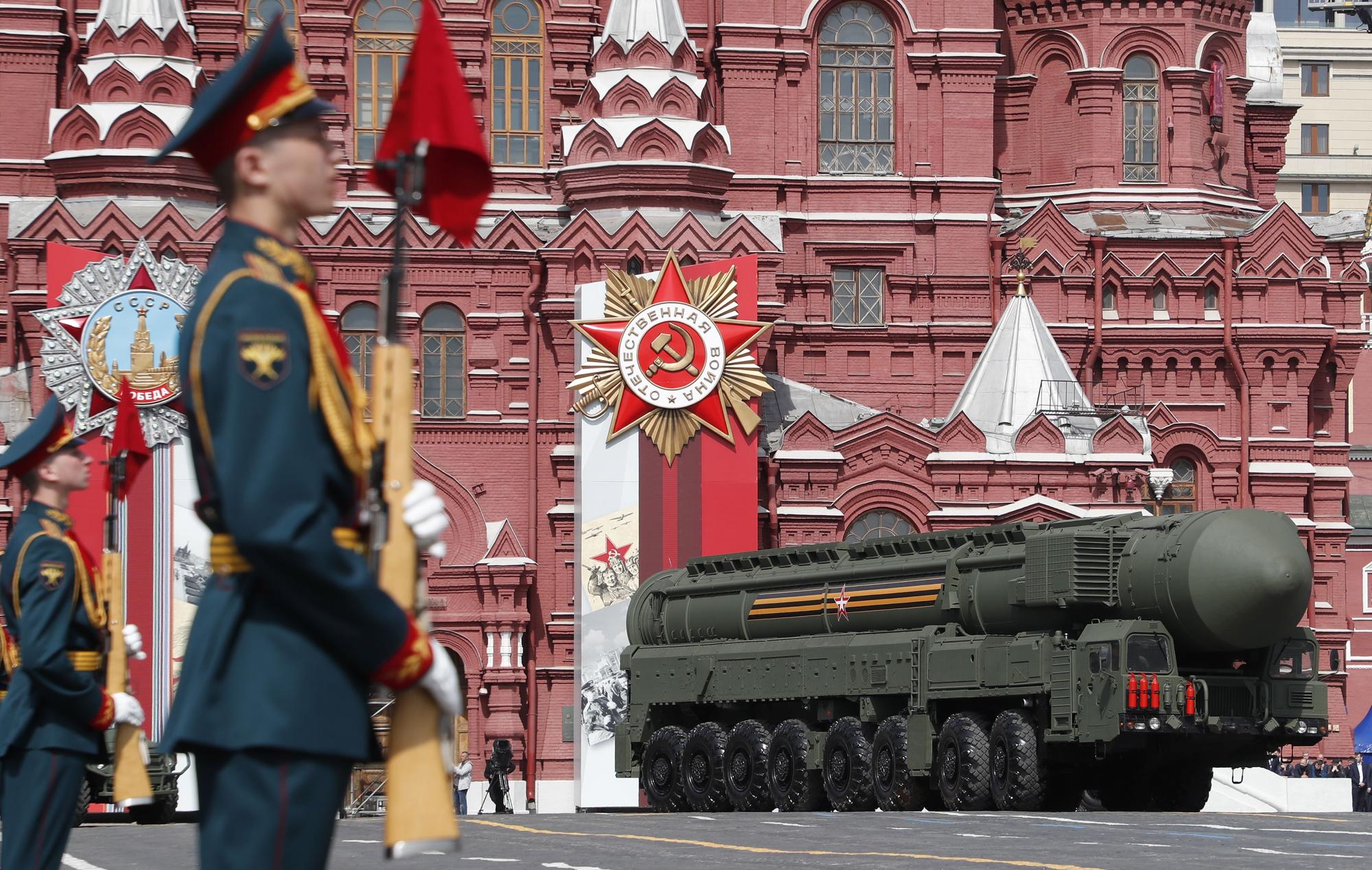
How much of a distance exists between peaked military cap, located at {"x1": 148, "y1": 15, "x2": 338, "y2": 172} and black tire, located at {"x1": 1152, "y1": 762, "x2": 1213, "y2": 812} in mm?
24168

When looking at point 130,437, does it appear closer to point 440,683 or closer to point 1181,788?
point 440,683

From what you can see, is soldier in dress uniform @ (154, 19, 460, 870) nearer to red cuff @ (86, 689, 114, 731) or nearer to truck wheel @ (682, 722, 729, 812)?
red cuff @ (86, 689, 114, 731)

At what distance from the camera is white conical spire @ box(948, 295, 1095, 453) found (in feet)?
152

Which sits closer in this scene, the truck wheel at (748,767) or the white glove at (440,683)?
the white glove at (440,683)

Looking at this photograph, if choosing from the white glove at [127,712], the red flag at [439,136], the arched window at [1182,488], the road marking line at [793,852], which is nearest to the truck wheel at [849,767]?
the road marking line at [793,852]

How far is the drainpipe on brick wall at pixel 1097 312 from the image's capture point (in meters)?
49.4

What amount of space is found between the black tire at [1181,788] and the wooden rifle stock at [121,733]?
20.2 metres

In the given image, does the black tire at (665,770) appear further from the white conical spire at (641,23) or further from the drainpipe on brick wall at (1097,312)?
the drainpipe on brick wall at (1097,312)

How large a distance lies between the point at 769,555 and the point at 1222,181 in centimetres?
2189

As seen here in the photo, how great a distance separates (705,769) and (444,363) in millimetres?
14790

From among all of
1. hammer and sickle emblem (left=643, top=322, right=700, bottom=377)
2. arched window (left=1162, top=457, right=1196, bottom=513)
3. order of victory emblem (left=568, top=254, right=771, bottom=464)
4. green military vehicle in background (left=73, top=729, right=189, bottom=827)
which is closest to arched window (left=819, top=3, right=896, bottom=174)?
order of victory emblem (left=568, top=254, right=771, bottom=464)

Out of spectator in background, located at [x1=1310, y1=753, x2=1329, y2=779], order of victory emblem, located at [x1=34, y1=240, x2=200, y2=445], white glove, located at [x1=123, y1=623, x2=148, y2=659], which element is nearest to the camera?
white glove, located at [x1=123, y1=623, x2=148, y2=659]

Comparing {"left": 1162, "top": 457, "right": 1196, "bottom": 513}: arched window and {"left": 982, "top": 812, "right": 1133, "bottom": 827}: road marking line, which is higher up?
{"left": 1162, "top": 457, "right": 1196, "bottom": 513}: arched window

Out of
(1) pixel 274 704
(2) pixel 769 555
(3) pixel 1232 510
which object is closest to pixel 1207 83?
(2) pixel 769 555
